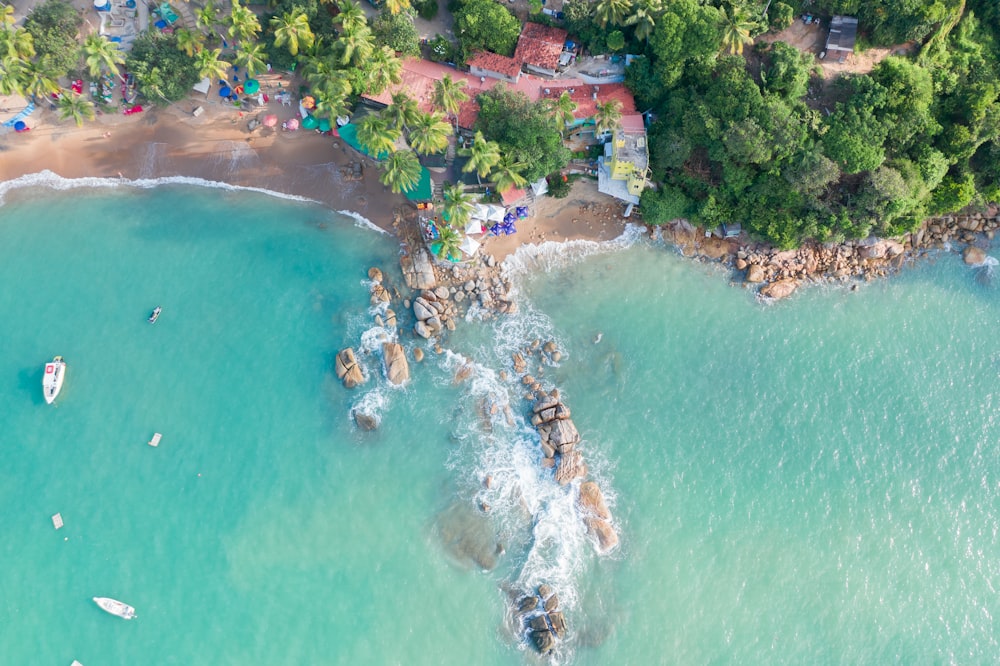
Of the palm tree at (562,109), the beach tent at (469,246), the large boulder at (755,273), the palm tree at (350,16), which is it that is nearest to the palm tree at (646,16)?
the palm tree at (562,109)

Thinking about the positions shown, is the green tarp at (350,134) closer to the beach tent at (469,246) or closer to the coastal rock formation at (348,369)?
the beach tent at (469,246)

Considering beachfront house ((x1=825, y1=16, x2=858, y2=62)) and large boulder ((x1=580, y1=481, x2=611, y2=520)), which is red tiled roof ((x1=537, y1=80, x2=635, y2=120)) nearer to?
beachfront house ((x1=825, y1=16, x2=858, y2=62))

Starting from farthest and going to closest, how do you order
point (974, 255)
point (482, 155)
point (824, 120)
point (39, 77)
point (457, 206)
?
point (974, 255), point (457, 206), point (824, 120), point (39, 77), point (482, 155)

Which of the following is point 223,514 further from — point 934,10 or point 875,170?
point 934,10

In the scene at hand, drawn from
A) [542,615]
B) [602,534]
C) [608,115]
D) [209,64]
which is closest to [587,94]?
[608,115]

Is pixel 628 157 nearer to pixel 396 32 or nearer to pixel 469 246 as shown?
pixel 469 246
